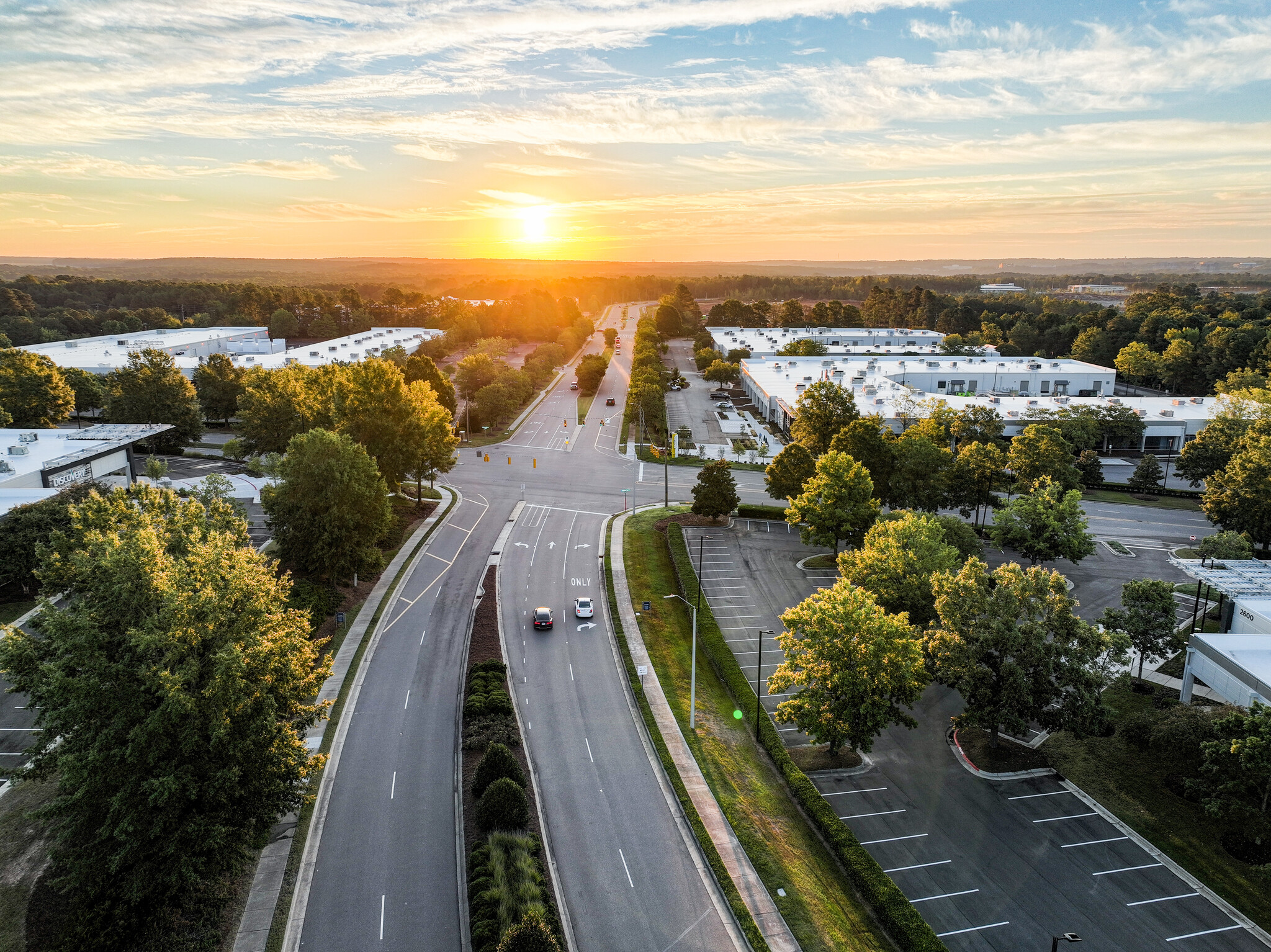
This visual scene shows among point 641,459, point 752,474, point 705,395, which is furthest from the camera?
point 705,395

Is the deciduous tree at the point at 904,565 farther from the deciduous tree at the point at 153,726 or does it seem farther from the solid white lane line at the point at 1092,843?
the deciduous tree at the point at 153,726

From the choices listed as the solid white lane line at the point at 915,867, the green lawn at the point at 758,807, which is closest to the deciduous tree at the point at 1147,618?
the solid white lane line at the point at 915,867

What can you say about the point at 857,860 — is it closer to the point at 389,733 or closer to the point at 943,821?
the point at 943,821

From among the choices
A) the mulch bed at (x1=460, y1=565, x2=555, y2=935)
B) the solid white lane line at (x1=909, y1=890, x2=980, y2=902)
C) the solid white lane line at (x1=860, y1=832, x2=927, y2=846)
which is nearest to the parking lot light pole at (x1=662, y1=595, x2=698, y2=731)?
the mulch bed at (x1=460, y1=565, x2=555, y2=935)

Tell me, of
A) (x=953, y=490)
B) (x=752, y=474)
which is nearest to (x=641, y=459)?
(x=752, y=474)

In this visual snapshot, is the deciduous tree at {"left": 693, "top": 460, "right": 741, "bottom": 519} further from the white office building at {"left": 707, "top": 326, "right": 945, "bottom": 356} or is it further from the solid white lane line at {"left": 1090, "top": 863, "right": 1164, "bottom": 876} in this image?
the white office building at {"left": 707, "top": 326, "right": 945, "bottom": 356}

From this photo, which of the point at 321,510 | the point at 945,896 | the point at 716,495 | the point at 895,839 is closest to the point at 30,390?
the point at 321,510

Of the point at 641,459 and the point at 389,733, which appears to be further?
the point at 641,459
